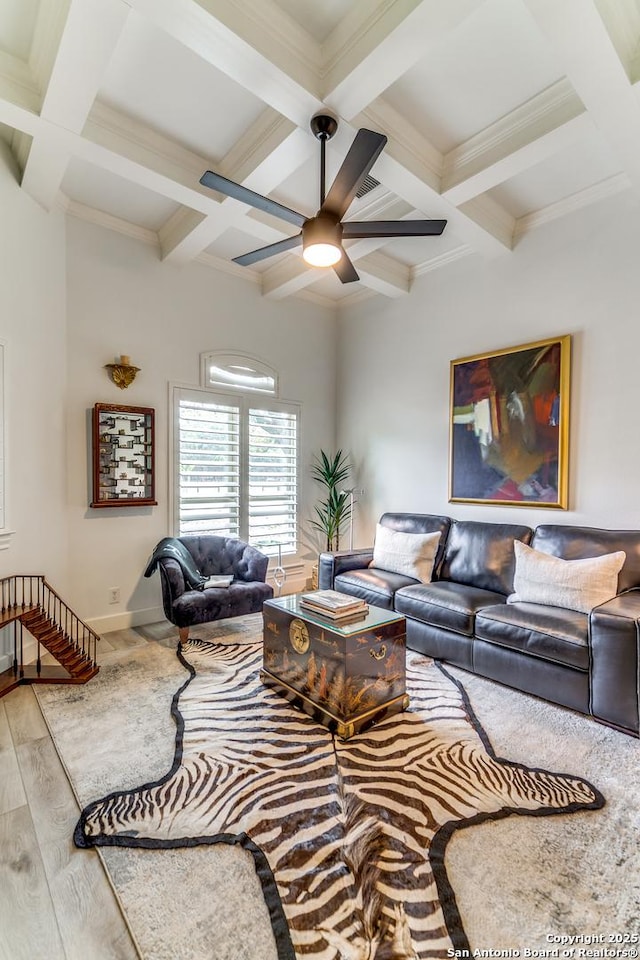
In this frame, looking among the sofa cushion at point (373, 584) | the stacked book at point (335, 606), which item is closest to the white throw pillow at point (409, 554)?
the sofa cushion at point (373, 584)

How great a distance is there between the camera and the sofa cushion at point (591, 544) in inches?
119

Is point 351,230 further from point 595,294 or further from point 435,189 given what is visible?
point 595,294

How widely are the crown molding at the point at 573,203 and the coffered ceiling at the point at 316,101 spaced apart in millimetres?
13

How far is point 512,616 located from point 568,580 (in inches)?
18.0

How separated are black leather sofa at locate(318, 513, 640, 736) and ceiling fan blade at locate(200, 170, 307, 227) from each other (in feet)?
9.12

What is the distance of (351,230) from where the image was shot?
2.70m

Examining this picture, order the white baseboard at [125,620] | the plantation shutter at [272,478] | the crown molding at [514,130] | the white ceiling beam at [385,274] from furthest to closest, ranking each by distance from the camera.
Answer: the plantation shutter at [272,478], the white ceiling beam at [385,274], the white baseboard at [125,620], the crown molding at [514,130]

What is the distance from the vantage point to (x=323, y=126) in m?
2.54

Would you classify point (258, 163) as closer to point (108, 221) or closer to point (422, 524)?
point (108, 221)

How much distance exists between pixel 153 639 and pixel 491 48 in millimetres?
4481

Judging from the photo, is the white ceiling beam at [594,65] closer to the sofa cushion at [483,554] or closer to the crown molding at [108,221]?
the sofa cushion at [483,554]

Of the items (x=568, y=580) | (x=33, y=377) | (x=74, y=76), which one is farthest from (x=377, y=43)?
(x=568, y=580)

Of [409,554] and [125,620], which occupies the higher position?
[409,554]

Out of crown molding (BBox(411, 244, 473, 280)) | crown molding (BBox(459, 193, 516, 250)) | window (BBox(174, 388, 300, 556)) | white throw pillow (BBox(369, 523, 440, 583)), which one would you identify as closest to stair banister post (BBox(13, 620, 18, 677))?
window (BBox(174, 388, 300, 556))
